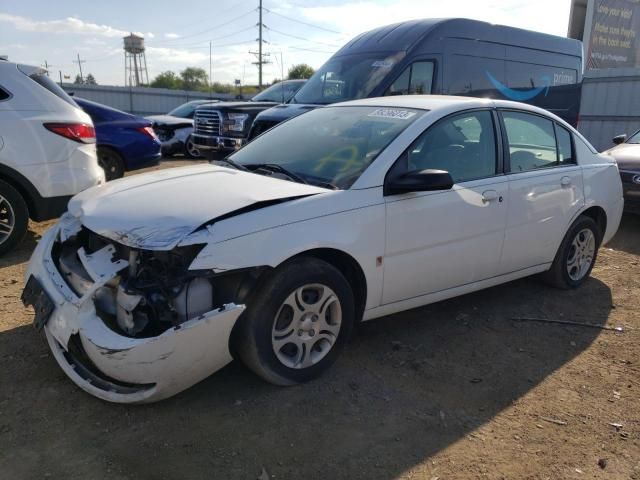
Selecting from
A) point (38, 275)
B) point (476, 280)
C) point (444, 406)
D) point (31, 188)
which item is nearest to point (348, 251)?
point (444, 406)

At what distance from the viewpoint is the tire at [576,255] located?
4668 mm

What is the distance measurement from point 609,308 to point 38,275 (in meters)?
4.29

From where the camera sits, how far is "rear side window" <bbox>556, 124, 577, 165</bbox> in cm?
460

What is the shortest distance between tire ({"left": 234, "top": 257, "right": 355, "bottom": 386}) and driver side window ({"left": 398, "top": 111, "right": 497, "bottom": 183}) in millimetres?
947

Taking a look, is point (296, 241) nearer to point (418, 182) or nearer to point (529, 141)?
point (418, 182)

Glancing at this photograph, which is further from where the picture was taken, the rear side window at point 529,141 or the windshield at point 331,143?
the rear side window at point 529,141

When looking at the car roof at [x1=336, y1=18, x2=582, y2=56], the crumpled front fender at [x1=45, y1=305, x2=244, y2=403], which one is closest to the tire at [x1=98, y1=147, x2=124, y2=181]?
the car roof at [x1=336, y1=18, x2=582, y2=56]

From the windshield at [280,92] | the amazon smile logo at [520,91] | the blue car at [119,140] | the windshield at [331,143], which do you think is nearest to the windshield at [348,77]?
the amazon smile logo at [520,91]

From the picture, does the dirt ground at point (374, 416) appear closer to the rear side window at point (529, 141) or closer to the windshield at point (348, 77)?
the rear side window at point (529, 141)

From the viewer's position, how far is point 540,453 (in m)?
2.67

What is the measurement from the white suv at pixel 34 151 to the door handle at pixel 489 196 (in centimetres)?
386

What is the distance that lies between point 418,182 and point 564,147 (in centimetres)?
211

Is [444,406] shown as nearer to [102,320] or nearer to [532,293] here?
[102,320]

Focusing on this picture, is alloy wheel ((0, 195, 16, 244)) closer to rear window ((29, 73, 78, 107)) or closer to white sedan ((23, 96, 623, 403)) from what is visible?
rear window ((29, 73, 78, 107))
